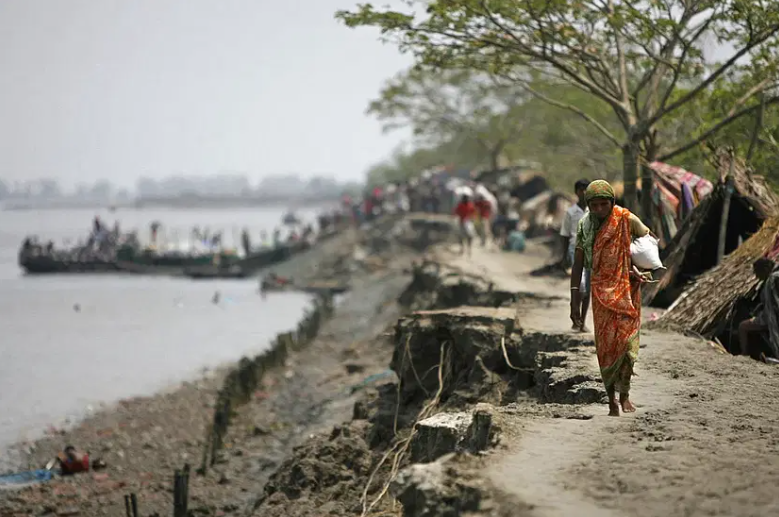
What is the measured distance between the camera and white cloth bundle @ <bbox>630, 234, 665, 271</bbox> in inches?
268

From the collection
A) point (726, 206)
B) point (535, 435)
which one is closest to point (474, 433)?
point (535, 435)

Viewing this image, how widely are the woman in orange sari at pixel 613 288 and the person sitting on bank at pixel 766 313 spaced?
3.12m

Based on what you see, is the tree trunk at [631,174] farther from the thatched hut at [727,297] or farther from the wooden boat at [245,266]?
the wooden boat at [245,266]

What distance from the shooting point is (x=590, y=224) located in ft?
23.0

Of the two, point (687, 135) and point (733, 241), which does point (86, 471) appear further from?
point (687, 135)

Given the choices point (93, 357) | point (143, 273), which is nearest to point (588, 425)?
point (93, 357)

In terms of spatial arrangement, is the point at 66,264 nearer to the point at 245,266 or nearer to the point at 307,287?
the point at 245,266

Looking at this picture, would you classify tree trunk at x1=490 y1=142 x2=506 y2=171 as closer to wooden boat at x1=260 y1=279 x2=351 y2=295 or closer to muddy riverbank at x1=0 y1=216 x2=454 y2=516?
wooden boat at x1=260 y1=279 x2=351 y2=295

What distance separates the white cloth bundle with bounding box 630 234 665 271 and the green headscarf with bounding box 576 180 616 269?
0.91ft

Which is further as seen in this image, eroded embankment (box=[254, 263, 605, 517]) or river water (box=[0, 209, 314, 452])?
river water (box=[0, 209, 314, 452])

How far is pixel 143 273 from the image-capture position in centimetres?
5841

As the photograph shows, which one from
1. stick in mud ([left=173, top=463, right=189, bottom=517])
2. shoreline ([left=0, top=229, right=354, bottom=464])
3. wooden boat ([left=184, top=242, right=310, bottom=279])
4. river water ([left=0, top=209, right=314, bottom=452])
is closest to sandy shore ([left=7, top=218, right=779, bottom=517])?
shoreline ([left=0, top=229, right=354, bottom=464])

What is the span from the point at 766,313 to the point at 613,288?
352cm

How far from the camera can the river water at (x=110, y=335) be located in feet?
79.0
